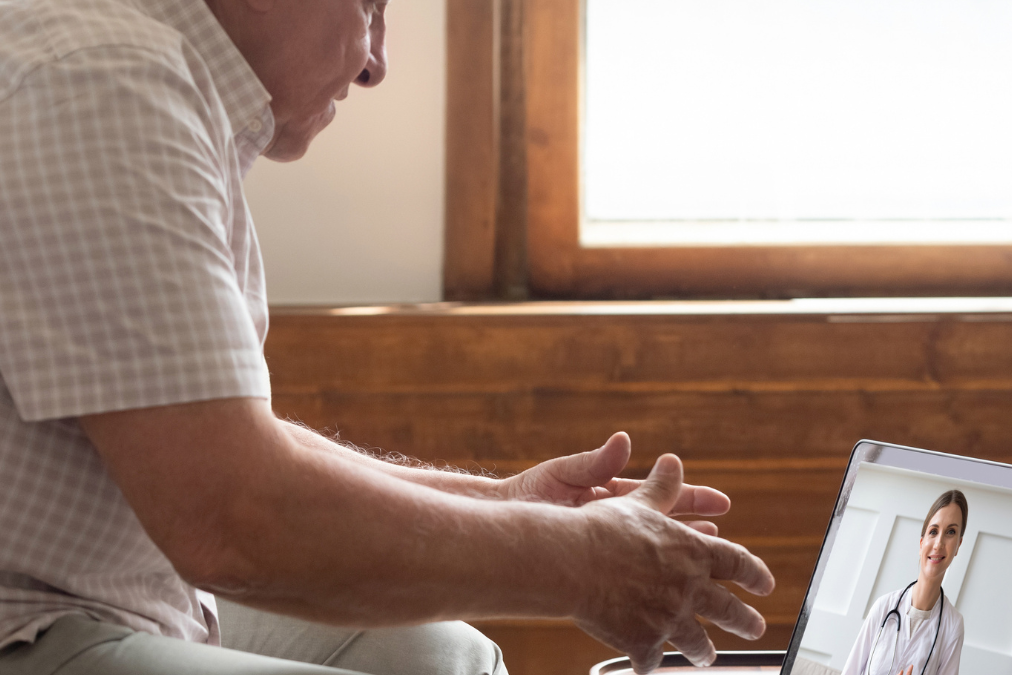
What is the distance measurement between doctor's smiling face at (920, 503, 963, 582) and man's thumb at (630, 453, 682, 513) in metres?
0.23

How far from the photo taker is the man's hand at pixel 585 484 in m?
0.86

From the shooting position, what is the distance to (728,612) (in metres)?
0.69

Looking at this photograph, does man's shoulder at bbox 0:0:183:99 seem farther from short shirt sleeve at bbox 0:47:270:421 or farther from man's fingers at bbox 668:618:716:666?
man's fingers at bbox 668:618:716:666

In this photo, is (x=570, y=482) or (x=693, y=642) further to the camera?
(x=570, y=482)

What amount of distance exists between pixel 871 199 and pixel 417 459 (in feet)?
3.17

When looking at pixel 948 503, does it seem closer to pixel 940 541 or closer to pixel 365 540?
pixel 940 541

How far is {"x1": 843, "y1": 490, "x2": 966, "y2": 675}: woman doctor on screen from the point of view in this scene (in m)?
Answer: 0.71

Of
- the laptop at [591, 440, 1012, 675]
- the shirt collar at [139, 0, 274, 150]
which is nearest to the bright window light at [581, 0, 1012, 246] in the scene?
the laptop at [591, 440, 1012, 675]

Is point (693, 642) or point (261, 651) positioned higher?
point (693, 642)

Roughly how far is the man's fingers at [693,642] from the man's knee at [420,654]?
215mm

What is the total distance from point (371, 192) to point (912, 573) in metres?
1.05

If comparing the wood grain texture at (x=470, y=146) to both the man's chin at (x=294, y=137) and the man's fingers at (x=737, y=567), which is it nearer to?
the man's chin at (x=294, y=137)

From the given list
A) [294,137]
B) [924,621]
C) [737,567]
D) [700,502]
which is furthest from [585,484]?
[294,137]

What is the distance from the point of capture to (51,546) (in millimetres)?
591
